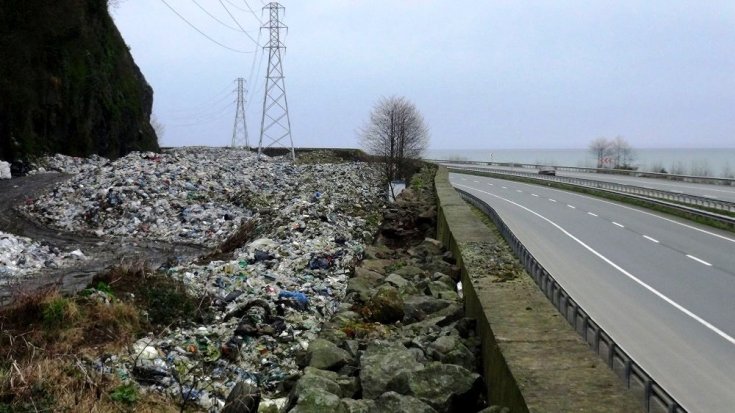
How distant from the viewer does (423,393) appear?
17.3 ft

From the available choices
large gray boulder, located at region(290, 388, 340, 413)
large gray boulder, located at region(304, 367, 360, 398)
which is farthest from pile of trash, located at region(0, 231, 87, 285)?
large gray boulder, located at region(290, 388, 340, 413)

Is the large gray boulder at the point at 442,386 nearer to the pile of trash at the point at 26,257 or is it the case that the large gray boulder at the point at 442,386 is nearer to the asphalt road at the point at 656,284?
the asphalt road at the point at 656,284

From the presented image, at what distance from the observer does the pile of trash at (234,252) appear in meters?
7.37

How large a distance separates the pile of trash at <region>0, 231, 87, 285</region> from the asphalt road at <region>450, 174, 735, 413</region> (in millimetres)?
12623

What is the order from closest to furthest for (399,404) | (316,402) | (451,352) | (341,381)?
(399,404) < (316,402) < (341,381) < (451,352)

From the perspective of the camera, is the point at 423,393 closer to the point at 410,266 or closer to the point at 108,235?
the point at 410,266

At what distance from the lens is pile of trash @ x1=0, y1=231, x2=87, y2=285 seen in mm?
15245

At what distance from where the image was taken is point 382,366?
5809 mm

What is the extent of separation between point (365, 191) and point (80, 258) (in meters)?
16.7

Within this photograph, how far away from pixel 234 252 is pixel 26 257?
5565 mm

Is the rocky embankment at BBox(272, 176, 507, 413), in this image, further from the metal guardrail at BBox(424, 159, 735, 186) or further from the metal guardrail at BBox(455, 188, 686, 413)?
the metal guardrail at BBox(424, 159, 735, 186)

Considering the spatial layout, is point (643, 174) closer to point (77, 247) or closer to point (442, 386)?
point (77, 247)

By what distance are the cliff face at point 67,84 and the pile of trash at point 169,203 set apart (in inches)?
359

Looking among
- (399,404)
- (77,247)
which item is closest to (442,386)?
(399,404)
